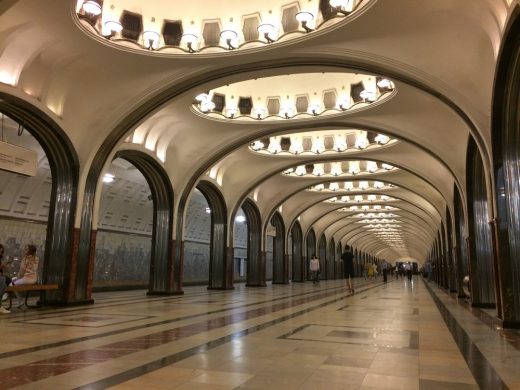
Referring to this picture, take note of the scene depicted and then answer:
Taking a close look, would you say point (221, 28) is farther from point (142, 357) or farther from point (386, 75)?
point (142, 357)

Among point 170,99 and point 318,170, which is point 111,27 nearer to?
point 170,99

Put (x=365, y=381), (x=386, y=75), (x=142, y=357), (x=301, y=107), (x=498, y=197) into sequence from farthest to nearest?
(x=301, y=107) → (x=386, y=75) → (x=498, y=197) → (x=142, y=357) → (x=365, y=381)

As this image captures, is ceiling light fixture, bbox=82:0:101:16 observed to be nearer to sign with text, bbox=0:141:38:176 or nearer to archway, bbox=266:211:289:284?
sign with text, bbox=0:141:38:176

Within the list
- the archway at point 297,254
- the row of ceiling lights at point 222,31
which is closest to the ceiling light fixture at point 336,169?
the archway at point 297,254

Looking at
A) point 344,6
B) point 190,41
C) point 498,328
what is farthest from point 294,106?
point 498,328

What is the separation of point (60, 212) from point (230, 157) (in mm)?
8950

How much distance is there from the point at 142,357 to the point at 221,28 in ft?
23.8

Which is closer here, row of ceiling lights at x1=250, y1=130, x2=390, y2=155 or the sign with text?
the sign with text

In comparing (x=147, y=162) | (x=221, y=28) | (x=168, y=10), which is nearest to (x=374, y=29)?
(x=221, y=28)

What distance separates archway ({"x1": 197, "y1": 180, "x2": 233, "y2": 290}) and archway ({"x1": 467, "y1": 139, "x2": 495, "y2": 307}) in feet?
31.6

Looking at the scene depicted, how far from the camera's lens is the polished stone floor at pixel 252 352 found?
3592mm

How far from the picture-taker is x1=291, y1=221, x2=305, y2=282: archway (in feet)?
94.8

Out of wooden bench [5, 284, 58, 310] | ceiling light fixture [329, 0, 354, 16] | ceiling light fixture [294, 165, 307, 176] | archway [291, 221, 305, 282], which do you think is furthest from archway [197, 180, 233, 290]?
ceiling light fixture [329, 0, 354, 16]

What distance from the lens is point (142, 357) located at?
175 inches
